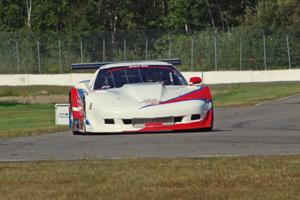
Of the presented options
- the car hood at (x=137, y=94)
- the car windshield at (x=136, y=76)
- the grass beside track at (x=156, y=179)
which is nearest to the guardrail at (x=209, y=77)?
the car windshield at (x=136, y=76)

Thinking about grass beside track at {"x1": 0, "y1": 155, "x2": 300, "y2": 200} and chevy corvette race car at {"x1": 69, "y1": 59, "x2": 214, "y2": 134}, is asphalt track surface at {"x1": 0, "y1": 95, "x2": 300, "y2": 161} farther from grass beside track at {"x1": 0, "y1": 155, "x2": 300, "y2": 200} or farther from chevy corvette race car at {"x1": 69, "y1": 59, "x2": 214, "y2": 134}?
grass beside track at {"x1": 0, "y1": 155, "x2": 300, "y2": 200}

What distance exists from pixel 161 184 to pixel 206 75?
42.5m

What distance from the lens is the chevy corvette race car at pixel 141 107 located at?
15.9 metres

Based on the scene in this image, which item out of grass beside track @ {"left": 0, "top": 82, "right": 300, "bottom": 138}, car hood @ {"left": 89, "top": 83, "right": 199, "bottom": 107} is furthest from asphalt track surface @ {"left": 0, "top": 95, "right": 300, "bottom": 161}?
grass beside track @ {"left": 0, "top": 82, "right": 300, "bottom": 138}

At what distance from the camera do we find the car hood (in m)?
15.9

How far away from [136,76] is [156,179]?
7.68m

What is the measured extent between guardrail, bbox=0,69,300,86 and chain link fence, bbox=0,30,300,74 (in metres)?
1.30

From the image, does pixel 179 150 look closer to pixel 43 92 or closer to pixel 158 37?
pixel 43 92

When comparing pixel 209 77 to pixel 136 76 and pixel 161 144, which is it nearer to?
pixel 136 76

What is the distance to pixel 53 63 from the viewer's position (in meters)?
55.5

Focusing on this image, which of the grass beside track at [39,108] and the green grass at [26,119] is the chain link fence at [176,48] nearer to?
the grass beside track at [39,108]

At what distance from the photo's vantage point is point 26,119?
2717 centimetres

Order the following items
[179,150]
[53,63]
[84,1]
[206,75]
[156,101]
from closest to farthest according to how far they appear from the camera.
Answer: [179,150] → [156,101] → [206,75] → [53,63] → [84,1]

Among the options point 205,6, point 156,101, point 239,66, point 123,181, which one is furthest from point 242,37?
point 123,181
